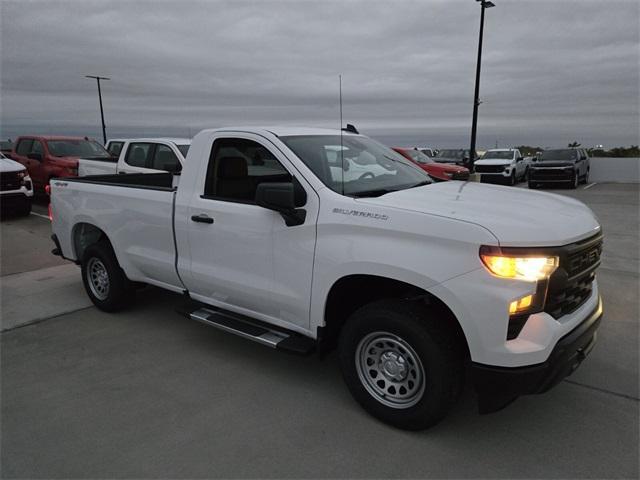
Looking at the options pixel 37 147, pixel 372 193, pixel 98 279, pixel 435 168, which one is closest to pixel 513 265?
pixel 372 193

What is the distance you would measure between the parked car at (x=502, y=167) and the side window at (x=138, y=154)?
52.3 feet

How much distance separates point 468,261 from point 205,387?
2267mm

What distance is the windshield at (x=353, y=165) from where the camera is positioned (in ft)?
11.6

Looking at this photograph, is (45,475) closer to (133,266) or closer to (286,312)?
(286,312)

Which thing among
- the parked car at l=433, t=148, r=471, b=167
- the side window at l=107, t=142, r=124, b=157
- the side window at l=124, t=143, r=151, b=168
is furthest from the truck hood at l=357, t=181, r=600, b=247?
the parked car at l=433, t=148, r=471, b=167

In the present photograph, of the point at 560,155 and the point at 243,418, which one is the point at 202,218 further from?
the point at 560,155

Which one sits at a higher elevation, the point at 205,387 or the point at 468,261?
the point at 468,261

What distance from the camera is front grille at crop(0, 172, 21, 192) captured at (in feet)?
36.7

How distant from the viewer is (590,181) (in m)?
25.1

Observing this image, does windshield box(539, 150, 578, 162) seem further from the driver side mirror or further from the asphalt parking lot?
the driver side mirror

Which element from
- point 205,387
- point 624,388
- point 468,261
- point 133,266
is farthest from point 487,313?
point 133,266

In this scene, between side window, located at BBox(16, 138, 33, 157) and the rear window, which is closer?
side window, located at BBox(16, 138, 33, 157)

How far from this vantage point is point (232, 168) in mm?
4051

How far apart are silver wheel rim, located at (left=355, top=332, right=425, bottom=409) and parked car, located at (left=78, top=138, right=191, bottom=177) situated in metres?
7.45
